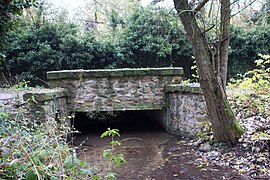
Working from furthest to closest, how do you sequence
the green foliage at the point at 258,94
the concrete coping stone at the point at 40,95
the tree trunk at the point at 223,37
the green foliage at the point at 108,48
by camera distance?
the green foliage at the point at 108,48, the concrete coping stone at the point at 40,95, the green foliage at the point at 258,94, the tree trunk at the point at 223,37

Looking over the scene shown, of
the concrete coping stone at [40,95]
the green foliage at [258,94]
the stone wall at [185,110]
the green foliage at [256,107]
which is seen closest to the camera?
the green foliage at [256,107]

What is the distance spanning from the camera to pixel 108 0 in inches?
548

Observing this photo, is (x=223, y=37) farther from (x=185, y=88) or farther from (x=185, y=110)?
(x=185, y=110)

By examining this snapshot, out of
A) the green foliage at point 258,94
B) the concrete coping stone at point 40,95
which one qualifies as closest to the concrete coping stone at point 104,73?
the concrete coping stone at point 40,95

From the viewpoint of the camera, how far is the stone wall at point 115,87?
A: 5.53m

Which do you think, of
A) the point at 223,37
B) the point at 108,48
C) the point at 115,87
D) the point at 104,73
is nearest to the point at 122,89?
the point at 115,87

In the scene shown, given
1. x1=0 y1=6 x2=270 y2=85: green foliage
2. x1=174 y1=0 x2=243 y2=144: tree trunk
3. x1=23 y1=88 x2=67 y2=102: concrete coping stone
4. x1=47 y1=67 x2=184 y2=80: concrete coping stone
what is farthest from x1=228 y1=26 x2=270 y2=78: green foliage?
x1=23 y1=88 x2=67 y2=102: concrete coping stone

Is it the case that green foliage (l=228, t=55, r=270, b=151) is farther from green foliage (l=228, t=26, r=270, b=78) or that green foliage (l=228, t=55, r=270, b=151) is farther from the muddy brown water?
green foliage (l=228, t=26, r=270, b=78)

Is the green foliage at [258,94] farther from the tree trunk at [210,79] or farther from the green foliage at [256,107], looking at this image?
the tree trunk at [210,79]

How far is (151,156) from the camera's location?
423 cm

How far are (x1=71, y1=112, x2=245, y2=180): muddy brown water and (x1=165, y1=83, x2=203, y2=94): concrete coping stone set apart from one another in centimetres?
97

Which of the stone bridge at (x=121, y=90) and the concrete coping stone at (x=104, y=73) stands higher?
the concrete coping stone at (x=104, y=73)

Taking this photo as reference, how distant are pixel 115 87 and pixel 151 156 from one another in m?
1.93

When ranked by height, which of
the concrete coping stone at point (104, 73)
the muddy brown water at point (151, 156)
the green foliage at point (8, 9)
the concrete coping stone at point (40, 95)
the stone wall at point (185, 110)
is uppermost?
the green foliage at point (8, 9)
